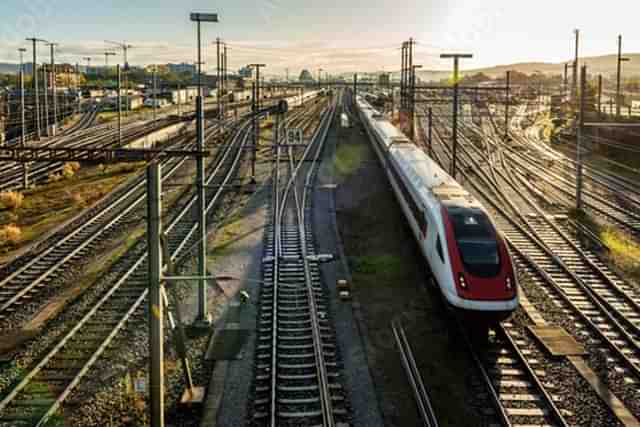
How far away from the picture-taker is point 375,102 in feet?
313

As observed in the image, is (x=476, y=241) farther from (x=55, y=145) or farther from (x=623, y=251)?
(x=55, y=145)

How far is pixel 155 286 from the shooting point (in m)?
8.85

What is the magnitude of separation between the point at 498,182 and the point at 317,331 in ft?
76.6

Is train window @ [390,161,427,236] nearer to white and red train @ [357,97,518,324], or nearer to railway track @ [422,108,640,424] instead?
white and red train @ [357,97,518,324]

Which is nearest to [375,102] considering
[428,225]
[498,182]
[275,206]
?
[498,182]

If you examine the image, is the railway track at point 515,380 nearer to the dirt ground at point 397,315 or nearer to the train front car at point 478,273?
the dirt ground at point 397,315

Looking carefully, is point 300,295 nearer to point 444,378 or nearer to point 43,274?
point 444,378

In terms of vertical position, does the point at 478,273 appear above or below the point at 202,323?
above

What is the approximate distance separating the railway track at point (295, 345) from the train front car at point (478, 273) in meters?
3.10

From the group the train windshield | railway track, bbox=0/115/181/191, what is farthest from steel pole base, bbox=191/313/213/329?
railway track, bbox=0/115/181/191

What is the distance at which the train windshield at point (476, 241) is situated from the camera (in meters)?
13.2

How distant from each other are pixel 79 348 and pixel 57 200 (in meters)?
18.8

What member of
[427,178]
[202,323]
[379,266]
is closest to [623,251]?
[427,178]

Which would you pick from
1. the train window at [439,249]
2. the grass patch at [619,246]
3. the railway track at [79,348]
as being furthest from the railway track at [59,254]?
the grass patch at [619,246]
